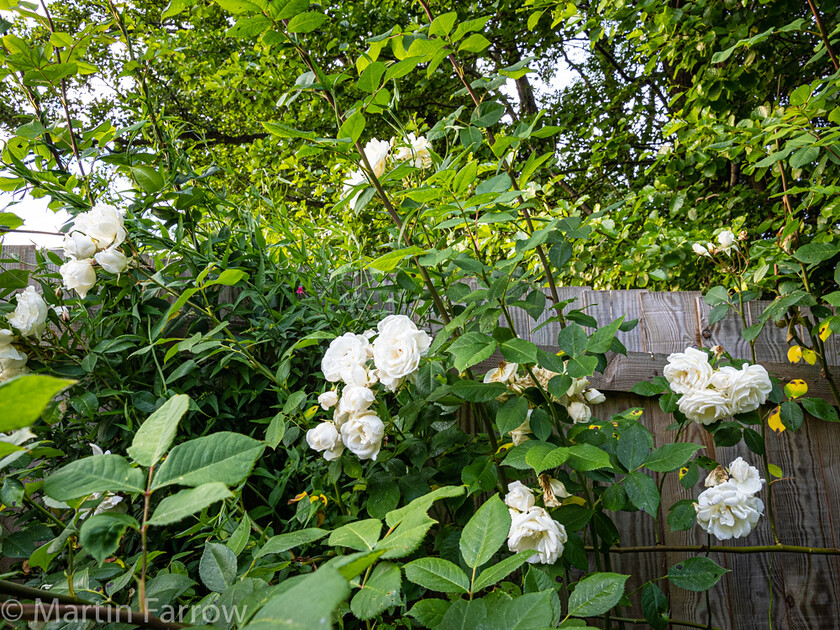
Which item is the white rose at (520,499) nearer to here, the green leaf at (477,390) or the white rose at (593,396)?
the green leaf at (477,390)

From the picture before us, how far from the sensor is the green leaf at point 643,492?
0.82 metres

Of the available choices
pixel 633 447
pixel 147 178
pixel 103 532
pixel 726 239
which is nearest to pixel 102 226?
pixel 147 178

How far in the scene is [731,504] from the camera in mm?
969

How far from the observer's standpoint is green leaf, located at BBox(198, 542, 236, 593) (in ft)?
1.78

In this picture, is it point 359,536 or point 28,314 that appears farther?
point 28,314

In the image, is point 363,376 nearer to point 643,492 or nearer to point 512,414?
point 512,414

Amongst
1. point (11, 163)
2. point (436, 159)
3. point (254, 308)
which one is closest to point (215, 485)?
point (436, 159)

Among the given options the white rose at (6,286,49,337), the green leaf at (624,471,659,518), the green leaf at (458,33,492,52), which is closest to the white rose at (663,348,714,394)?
the green leaf at (624,471,659,518)

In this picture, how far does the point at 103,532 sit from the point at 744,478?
43.1 inches

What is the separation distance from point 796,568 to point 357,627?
1.59m

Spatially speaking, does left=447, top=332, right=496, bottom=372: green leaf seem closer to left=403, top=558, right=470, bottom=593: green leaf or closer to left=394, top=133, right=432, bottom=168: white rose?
left=403, top=558, right=470, bottom=593: green leaf

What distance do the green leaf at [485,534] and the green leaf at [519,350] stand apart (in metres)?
0.29

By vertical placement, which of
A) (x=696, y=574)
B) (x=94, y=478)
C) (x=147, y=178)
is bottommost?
(x=696, y=574)

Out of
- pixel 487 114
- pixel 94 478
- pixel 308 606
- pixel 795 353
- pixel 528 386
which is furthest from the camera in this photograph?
pixel 795 353
